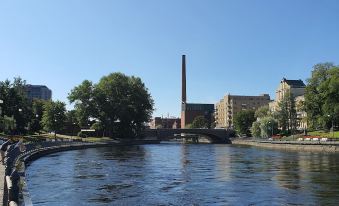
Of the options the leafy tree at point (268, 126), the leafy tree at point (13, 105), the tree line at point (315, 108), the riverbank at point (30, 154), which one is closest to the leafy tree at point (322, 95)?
the tree line at point (315, 108)

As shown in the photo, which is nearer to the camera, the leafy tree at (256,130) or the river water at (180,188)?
the river water at (180,188)

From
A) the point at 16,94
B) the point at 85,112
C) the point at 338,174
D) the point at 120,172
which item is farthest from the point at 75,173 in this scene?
the point at 85,112

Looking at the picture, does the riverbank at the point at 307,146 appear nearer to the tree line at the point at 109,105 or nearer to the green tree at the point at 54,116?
the tree line at the point at 109,105

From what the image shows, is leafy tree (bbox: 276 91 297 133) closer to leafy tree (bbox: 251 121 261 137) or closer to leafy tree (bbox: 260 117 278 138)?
leafy tree (bbox: 260 117 278 138)

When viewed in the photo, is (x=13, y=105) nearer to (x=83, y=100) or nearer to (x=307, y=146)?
(x=83, y=100)

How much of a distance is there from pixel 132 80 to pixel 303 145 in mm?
61984

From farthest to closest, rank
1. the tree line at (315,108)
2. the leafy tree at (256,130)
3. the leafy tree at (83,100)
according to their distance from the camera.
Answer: the leafy tree at (256,130), the leafy tree at (83,100), the tree line at (315,108)

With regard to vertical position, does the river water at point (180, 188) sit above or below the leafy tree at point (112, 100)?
below

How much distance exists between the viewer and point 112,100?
155 m

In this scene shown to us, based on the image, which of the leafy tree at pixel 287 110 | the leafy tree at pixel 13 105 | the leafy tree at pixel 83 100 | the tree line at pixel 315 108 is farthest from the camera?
the leafy tree at pixel 287 110

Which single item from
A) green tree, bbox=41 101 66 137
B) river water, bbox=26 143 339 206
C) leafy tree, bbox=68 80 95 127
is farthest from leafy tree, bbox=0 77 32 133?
river water, bbox=26 143 339 206

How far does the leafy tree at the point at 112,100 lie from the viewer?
154 metres

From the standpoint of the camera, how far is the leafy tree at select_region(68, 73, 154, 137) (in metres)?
154

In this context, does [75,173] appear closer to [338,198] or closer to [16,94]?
[338,198]
